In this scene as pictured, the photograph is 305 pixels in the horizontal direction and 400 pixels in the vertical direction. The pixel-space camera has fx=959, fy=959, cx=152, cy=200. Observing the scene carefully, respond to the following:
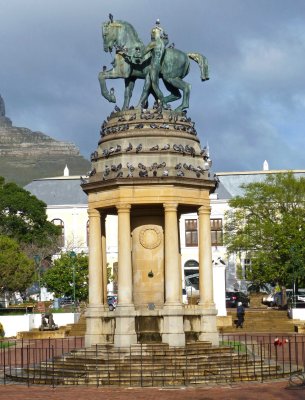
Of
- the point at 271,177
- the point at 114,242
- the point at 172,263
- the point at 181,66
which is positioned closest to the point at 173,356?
the point at 172,263

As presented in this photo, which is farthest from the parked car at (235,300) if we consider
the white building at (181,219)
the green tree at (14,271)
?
the green tree at (14,271)

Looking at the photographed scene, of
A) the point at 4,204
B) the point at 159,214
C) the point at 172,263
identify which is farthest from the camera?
the point at 4,204

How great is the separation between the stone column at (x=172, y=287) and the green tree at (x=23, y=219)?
2311 inches

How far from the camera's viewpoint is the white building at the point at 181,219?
101125 mm

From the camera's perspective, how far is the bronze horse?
106ft

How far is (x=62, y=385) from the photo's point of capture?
88.7 ft

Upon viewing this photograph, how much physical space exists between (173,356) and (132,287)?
3.33 meters

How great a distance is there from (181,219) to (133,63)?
6995 cm

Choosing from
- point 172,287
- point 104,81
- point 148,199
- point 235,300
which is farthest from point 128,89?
point 235,300

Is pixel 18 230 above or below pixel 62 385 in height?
above

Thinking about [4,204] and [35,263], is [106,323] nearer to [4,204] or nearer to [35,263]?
[35,263]

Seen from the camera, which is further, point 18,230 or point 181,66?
point 18,230

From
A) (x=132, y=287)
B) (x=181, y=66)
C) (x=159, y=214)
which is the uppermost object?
(x=181, y=66)

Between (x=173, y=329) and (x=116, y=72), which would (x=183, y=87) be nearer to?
(x=116, y=72)
